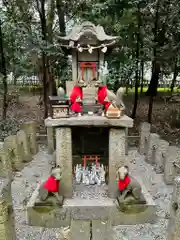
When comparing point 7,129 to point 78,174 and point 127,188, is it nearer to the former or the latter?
point 78,174

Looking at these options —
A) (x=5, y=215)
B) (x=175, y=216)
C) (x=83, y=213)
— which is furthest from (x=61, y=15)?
(x=175, y=216)

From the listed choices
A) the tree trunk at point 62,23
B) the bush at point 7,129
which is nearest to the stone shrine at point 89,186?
the tree trunk at point 62,23

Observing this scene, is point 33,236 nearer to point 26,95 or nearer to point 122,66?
point 122,66

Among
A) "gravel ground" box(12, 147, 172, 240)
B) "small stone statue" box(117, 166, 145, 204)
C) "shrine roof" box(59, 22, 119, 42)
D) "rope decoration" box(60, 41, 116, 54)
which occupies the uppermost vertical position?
"shrine roof" box(59, 22, 119, 42)

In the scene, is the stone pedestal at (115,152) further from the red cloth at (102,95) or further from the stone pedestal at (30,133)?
the stone pedestal at (30,133)

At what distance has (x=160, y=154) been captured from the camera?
597cm

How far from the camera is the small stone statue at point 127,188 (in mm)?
4074

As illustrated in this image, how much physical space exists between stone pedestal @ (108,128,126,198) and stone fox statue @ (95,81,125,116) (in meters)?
0.44

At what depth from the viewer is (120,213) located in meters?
4.15

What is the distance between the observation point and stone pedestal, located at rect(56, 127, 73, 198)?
4293 mm

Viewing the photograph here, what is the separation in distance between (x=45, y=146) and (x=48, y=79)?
315 centimetres

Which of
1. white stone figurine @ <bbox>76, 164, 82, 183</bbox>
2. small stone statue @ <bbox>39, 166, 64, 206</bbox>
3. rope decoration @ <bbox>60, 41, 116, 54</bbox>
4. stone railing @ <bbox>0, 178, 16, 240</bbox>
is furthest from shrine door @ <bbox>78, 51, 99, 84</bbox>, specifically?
stone railing @ <bbox>0, 178, 16, 240</bbox>

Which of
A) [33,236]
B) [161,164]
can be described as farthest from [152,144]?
[33,236]

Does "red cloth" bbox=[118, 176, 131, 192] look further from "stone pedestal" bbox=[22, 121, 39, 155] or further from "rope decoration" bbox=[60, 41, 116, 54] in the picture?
"stone pedestal" bbox=[22, 121, 39, 155]
